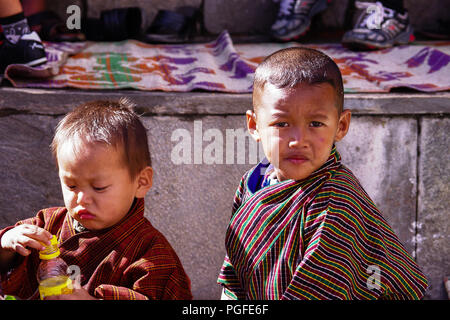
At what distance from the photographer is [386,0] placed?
4.00 metres

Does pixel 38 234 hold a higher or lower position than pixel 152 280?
higher

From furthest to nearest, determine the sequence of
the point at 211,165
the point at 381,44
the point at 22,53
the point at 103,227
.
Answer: the point at 381,44
the point at 22,53
the point at 211,165
the point at 103,227

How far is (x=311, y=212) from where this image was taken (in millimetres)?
1782

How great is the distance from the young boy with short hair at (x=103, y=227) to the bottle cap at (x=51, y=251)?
0.09 ft

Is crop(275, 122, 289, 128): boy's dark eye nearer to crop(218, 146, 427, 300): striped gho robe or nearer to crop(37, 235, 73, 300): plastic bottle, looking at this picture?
crop(218, 146, 427, 300): striped gho robe

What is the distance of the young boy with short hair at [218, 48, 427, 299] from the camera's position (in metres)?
1.75

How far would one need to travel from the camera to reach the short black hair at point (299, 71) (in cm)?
179

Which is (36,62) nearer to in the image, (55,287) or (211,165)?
(211,165)

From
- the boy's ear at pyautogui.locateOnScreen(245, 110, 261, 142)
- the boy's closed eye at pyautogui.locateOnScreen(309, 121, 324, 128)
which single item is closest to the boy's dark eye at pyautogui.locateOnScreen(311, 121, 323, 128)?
the boy's closed eye at pyautogui.locateOnScreen(309, 121, 324, 128)

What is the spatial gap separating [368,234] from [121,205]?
81 centimetres

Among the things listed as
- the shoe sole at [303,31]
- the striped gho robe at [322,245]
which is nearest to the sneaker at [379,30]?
the shoe sole at [303,31]

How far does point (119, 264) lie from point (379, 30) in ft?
8.92

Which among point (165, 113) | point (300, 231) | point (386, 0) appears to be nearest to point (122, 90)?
point (165, 113)

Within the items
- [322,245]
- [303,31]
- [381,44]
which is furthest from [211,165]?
[303,31]
